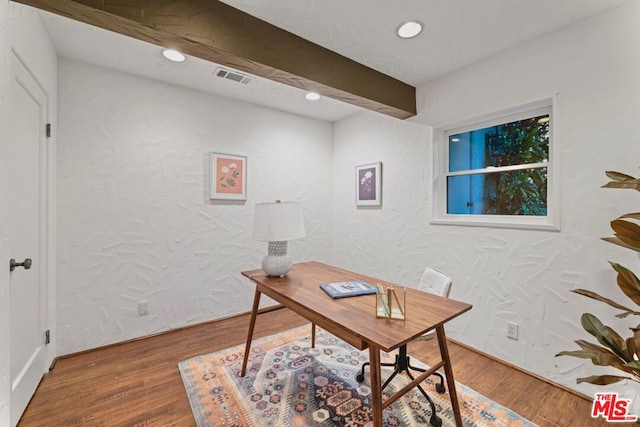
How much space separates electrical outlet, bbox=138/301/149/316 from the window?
2908 millimetres

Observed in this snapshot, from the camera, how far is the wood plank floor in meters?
1.66

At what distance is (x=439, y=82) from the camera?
8.52 feet

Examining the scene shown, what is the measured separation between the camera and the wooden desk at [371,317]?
1.15m

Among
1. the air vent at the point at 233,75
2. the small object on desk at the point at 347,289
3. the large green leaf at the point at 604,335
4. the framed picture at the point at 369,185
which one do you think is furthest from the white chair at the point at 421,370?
the air vent at the point at 233,75

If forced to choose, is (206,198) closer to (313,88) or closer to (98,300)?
(98,300)

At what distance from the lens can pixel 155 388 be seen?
193 cm

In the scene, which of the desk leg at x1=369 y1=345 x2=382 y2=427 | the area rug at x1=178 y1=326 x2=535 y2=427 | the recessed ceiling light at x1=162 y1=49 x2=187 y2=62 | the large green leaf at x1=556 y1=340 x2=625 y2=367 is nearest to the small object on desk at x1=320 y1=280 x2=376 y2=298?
the desk leg at x1=369 y1=345 x2=382 y2=427

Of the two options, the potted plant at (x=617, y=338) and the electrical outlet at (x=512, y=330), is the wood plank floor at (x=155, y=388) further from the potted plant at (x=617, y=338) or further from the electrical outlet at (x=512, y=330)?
the potted plant at (x=617, y=338)

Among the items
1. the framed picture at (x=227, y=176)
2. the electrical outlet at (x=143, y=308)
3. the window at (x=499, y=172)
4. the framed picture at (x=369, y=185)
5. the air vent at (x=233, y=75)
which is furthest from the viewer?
the framed picture at (x=369, y=185)

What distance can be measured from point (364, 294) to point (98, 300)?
238 centimetres

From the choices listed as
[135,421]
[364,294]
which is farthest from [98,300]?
[364,294]

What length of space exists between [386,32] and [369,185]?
173cm

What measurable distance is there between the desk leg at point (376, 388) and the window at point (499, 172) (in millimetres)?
1677

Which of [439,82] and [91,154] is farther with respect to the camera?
[439,82]
